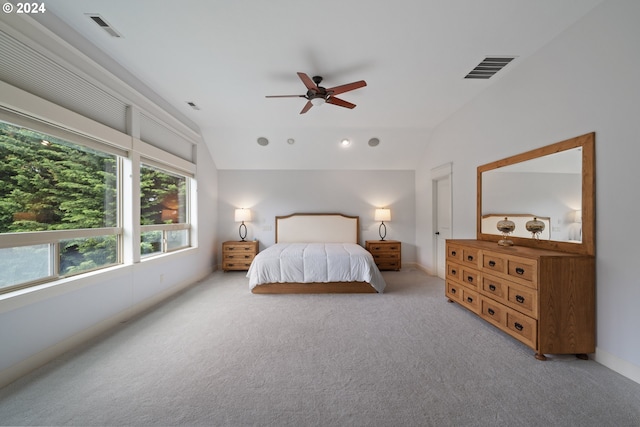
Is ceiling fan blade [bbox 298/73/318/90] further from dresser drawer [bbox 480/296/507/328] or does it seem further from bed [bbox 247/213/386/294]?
dresser drawer [bbox 480/296/507/328]

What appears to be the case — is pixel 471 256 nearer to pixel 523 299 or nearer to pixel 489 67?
pixel 523 299

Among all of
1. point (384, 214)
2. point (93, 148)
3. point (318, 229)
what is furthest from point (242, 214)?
point (384, 214)

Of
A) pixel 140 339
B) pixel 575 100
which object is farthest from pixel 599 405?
pixel 140 339

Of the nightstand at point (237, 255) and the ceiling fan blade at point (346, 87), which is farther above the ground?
the ceiling fan blade at point (346, 87)

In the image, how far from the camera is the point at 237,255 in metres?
5.19

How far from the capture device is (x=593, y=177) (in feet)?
6.67

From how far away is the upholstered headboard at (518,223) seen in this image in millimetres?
2480

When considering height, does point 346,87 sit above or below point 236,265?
above

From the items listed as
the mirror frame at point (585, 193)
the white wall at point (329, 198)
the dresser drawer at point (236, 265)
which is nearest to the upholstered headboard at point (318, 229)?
the white wall at point (329, 198)

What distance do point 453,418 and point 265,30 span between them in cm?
328

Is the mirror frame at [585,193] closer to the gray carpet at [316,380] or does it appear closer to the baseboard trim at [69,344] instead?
the gray carpet at [316,380]

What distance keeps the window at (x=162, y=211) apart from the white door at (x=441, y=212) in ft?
15.4

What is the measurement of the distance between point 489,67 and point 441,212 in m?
2.60

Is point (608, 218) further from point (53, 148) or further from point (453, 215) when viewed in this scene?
point (53, 148)
